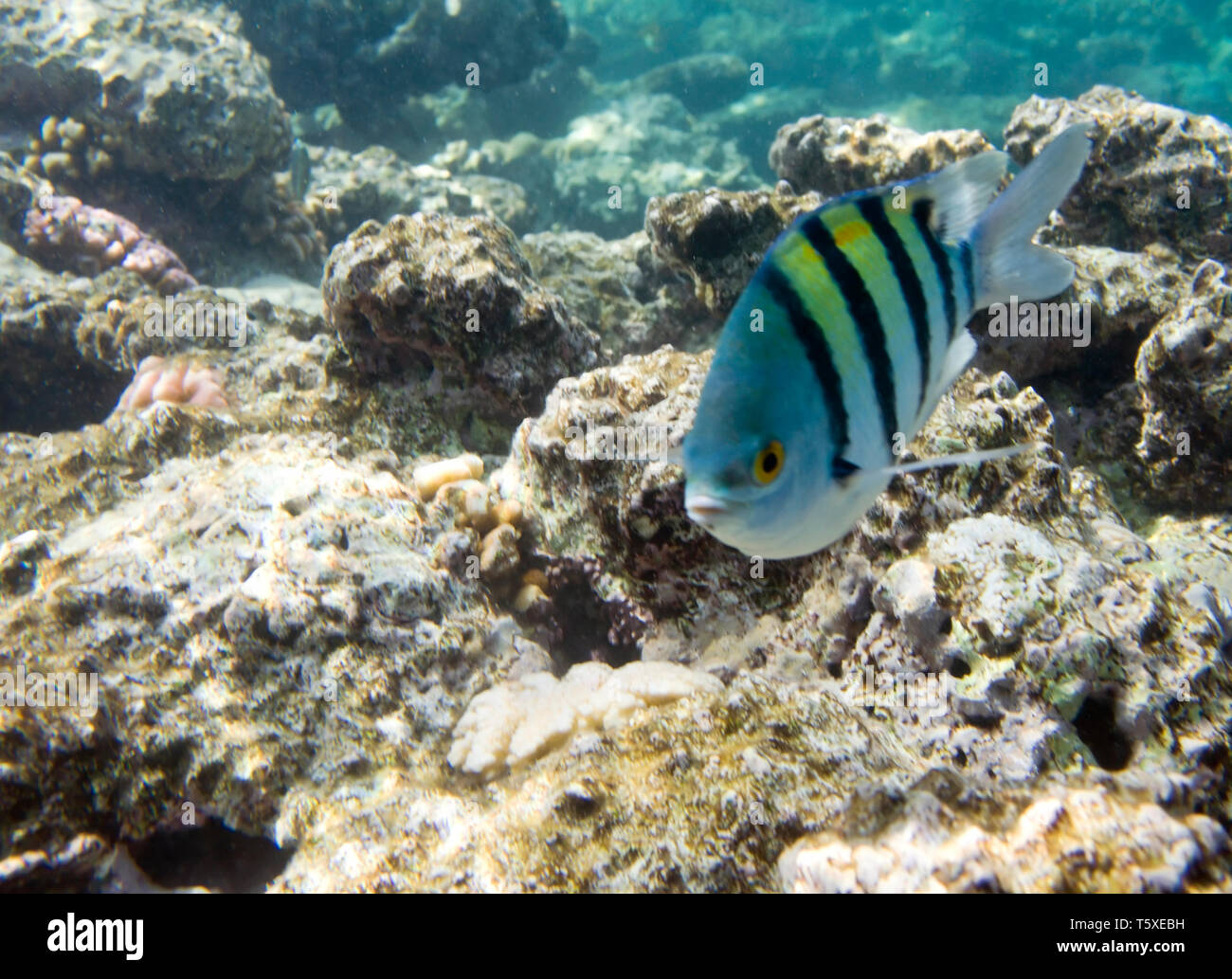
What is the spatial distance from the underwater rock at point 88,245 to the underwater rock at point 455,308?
5.75m

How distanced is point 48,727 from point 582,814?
2.16 metres

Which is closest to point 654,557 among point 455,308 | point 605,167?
point 455,308

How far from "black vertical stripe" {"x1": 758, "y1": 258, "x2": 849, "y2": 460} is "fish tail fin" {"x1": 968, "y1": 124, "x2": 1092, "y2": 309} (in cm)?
45

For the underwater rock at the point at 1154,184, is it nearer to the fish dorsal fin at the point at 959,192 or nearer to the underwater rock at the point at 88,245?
the fish dorsal fin at the point at 959,192

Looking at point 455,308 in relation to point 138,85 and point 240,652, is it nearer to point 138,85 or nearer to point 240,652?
point 240,652

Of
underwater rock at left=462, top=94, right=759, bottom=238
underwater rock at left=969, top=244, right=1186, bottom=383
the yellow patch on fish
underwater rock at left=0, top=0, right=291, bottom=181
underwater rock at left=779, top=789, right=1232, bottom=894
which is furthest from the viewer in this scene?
underwater rock at left=462, top=94, right=759, bottom=238

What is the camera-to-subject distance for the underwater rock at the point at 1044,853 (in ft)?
4.95

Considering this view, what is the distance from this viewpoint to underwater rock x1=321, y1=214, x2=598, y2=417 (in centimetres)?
435

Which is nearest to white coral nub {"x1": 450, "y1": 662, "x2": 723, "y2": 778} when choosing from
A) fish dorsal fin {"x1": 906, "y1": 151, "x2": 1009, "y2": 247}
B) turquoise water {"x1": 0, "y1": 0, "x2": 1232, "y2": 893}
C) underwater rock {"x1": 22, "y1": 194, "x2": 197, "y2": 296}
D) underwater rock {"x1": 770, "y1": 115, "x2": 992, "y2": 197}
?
turquoise water {"x1": 0, "y1": 0, "x2": 1232, "y2": 893}

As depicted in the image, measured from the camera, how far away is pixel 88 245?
28.2 feet

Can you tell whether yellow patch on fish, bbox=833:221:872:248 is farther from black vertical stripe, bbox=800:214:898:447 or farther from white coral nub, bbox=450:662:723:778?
white coral nub, bbox=450:662:723:778

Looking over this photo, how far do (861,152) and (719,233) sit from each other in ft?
8.66

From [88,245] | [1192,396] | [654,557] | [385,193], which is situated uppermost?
[385,193]
